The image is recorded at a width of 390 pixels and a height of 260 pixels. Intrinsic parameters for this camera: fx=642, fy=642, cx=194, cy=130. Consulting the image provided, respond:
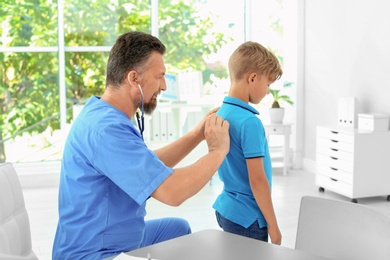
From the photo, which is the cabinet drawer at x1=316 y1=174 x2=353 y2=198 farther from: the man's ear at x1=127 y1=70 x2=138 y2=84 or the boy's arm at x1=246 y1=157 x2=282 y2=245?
the man's ear at x1=127 y1=70 x2=138 y2=84

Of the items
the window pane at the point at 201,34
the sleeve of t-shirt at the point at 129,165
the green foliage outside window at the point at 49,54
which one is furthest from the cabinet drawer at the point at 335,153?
the sleeve of t-shirt at the point at 129,165

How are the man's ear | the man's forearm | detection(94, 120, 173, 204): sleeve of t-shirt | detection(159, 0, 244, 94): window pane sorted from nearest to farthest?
detection(94, 120, 173, 204): sleeve of t-shirt → the man's ear → the man's forearm → detection(159, 0, 244, 94): window pane

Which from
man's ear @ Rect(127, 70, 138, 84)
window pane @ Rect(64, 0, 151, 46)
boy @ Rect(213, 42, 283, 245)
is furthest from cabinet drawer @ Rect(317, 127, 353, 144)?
man's ear @ Rect(127, 70, 138, 84)

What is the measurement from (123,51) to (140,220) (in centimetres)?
54

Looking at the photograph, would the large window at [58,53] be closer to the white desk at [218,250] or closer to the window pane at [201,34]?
the window pane at [201,34]

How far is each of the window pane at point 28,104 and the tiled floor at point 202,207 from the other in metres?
0.66

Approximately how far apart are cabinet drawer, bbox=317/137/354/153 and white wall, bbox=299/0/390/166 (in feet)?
1.46

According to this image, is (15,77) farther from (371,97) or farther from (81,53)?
A: (371,97)

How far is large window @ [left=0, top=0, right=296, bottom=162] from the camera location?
6.27 metres

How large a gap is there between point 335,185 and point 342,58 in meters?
1.28

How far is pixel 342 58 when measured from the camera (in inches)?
233

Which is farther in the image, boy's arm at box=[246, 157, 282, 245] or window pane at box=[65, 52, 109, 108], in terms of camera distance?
window pane at box=[65, 52, 109, 108]

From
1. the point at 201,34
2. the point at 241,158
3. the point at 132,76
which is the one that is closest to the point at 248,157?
the point at 241,158

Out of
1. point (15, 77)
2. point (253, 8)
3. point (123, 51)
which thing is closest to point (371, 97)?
point (253, 8)
